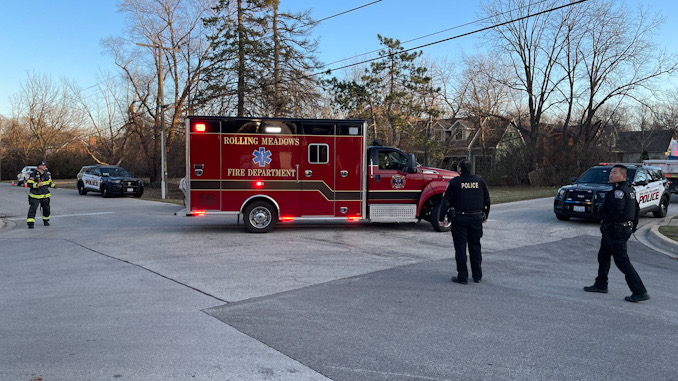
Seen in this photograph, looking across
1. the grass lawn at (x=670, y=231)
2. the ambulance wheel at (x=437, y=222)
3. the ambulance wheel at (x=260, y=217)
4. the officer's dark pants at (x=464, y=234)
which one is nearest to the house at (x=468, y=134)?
the grass lawn at (x=670, y=231)

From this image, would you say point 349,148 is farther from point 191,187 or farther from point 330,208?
point 191,187

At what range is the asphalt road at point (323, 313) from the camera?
160 inches

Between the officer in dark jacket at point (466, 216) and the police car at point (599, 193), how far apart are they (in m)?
7.10

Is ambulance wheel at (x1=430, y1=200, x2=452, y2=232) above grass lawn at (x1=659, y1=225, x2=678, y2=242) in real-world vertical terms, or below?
above

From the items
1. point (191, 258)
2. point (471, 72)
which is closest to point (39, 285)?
point (191, 258)

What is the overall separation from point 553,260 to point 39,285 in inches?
328

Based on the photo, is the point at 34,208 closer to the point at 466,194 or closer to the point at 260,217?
the point at 260,217

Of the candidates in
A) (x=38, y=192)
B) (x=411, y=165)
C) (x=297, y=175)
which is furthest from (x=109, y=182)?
(x=411, y=165)

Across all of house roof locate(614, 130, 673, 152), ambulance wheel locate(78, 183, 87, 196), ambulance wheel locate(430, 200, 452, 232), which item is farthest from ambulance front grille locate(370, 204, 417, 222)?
house roof locate(614, 130, 673, 152)

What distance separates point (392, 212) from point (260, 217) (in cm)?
319

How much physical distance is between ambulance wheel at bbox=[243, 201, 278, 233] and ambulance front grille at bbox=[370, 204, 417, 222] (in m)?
2.40

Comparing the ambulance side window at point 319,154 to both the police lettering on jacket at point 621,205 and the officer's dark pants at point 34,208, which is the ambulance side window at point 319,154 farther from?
the officer's dark pants at point 34,208

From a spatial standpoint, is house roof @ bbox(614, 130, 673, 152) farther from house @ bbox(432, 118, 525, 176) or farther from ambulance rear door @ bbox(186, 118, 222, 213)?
ambulance rear door @ bbox(186, 118, 222, 213)

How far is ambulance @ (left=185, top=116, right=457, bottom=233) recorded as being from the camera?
11258mm
